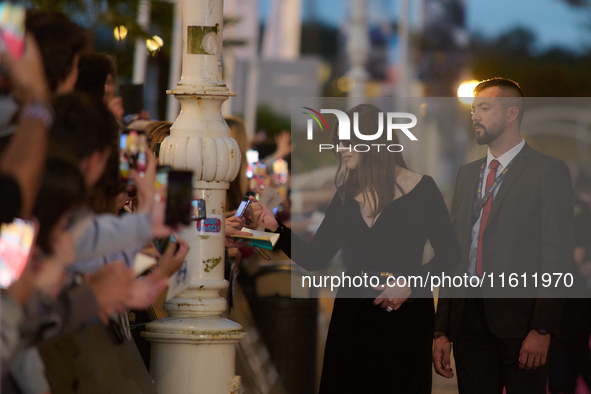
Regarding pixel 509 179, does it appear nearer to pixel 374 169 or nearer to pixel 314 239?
pixel 374 169

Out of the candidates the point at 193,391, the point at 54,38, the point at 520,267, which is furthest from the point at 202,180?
the point at 520,267

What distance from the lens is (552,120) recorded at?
4797mm

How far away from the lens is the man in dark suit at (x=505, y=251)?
431 cm

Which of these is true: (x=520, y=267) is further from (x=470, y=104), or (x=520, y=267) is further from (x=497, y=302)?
(x=470, y=104)

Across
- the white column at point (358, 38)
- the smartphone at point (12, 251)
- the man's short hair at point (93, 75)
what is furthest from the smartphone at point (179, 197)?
the white column at point (358, 38)

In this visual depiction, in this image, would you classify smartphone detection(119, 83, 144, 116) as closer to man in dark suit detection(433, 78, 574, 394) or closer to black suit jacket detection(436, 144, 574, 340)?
man in dark suit detection(433, 78, 574, 394)

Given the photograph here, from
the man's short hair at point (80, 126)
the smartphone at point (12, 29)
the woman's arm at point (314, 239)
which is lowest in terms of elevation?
the woman's arm at point (314, 239)

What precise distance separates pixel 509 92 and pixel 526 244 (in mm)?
838

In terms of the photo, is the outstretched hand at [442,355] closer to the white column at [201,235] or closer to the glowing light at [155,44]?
the white column at [201,235]

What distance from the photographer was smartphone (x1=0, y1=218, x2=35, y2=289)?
234 cm

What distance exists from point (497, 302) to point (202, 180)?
1680 mm

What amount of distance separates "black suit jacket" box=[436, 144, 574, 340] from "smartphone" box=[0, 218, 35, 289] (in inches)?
107

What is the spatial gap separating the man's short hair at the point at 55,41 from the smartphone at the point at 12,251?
79 centimetres

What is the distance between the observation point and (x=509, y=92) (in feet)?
15.0
